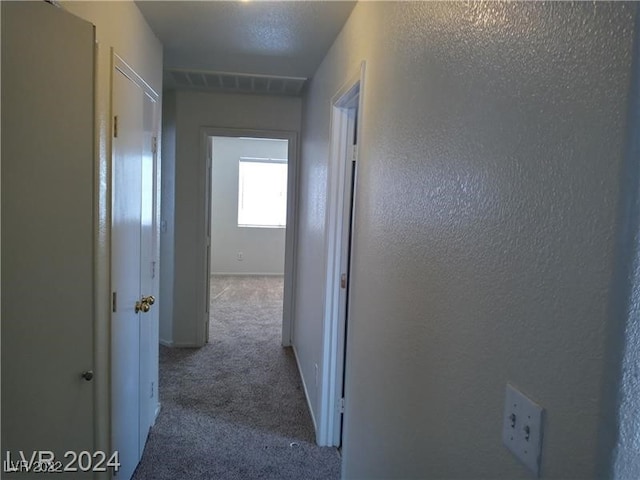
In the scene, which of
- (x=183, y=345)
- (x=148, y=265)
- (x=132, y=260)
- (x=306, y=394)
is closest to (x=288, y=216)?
(x=183, y=345)

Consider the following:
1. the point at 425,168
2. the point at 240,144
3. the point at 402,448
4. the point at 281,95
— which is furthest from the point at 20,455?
the point at 240,144

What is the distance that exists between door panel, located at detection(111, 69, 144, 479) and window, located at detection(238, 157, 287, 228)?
558cm

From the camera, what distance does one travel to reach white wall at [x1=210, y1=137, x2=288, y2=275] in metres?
7.68

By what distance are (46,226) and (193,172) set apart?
8.78 ft

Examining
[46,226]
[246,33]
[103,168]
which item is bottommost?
[46,226]

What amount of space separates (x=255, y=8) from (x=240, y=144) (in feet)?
18.4

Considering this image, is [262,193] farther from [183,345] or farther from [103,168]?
[103,168]

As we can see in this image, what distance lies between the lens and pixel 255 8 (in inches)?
85.3

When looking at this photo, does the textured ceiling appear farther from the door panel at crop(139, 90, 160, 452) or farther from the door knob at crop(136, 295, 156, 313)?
→ the door knob at crop(136, 295, 156, 313)

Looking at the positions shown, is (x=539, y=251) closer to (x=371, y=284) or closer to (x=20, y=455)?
(x=371, y=284)

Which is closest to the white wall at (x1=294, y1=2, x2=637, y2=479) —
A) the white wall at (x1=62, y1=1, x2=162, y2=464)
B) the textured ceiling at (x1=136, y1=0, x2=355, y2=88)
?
the textured ceiling at (x1=136, y1=0, x2=355, y2=88)

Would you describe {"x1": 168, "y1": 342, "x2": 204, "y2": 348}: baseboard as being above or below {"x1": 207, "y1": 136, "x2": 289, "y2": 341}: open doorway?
below

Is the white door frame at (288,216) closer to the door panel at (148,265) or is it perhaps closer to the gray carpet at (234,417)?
the gray carpet at (234,417)

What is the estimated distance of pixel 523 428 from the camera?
753 millimetres
